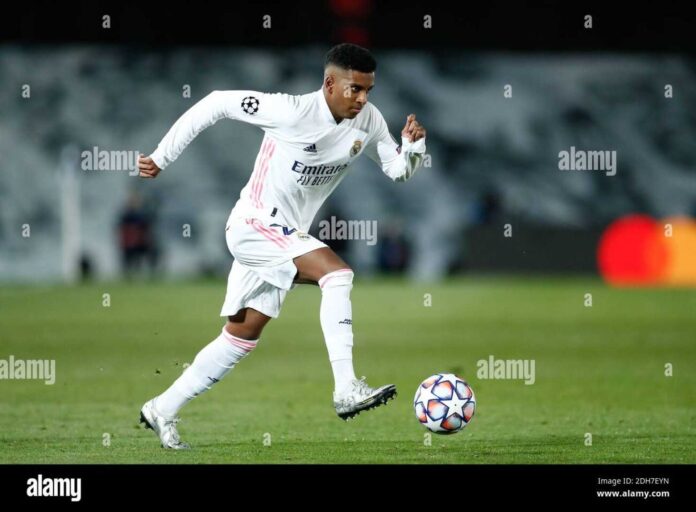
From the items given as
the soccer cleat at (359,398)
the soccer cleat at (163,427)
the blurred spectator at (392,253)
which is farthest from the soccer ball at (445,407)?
the blurred spectator at (392,253)

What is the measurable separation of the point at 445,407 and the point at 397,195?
21.8m

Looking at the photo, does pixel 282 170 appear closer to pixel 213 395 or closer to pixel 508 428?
pixel 508 428

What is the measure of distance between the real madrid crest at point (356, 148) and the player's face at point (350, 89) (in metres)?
0.23

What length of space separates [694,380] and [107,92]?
2047 cm

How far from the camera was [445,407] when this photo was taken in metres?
7.07

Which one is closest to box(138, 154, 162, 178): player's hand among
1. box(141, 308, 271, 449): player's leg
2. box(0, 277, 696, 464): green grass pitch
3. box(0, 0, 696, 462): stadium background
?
box(141, 308, 271, 449): player's leg

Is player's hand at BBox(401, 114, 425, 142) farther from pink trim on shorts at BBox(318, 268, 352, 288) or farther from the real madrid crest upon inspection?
pink trim on shorts at BBox(318, 268, 352, 288)

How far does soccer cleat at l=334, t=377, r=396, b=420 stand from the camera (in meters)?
6.53

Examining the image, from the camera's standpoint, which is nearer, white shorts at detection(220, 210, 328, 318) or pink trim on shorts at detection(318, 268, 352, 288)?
pink trim on shorts at detection(318, 268, 352, 288)

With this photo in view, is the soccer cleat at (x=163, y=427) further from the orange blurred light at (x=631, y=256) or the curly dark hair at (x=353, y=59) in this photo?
the orange blurred light at (x=631, y=256)

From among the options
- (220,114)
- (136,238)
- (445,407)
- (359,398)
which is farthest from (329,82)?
(136,238)

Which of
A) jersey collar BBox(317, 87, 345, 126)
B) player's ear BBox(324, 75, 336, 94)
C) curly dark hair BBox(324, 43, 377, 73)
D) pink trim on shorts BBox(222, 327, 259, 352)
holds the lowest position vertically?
pink trim on shorts BBox(222, 327, 259, 352)

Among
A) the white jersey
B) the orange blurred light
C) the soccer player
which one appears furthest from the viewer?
the orange blurred light

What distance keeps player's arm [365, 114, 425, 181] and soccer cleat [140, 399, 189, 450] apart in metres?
1.99
